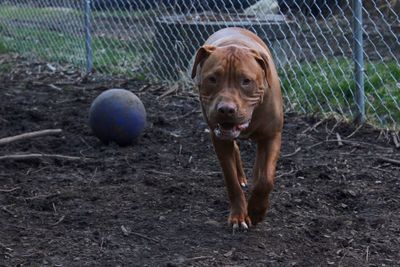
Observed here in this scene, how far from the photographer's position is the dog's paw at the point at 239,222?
404 cm

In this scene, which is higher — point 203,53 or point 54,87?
point 203,53

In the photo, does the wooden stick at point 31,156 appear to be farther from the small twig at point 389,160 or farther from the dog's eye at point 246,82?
the dog's eye at point 246,82

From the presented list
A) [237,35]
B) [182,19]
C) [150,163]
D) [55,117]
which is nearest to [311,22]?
[182,19]

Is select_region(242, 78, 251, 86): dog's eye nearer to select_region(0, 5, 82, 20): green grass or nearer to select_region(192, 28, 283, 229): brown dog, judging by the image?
select_region(192, 28, 283, 229): brown dog

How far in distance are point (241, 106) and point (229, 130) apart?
13 cm

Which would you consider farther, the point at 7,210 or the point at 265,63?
the point at 7,210

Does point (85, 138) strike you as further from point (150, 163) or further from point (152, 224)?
point (152, 224)

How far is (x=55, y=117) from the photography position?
668cm

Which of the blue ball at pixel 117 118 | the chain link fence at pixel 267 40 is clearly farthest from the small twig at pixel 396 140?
the blue ball at pixel 117 118

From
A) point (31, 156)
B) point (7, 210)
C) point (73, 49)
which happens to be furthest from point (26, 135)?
point (73, 49)

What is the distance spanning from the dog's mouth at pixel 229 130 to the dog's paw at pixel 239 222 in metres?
0.50

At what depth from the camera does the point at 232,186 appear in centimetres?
411

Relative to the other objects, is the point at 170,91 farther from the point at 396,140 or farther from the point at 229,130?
the point at 229,130

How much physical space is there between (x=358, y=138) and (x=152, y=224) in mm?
2062
